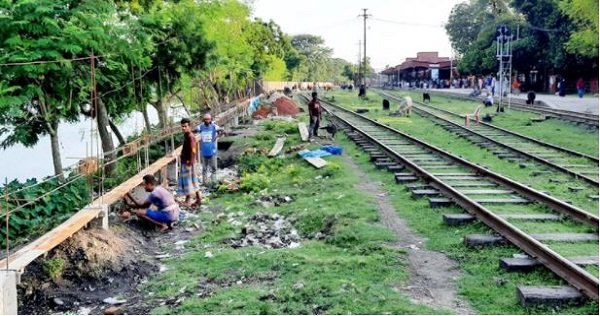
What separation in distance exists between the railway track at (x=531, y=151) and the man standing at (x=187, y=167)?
24.4 feet

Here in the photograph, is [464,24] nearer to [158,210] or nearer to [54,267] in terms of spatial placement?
[158,210]

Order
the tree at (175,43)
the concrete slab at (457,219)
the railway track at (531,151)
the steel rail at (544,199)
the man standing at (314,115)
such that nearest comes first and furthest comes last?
1. the steel rail at (544,199)
2. the concrete slab at (457,219)
3. the railway track at (531,151)
4. the tree at (175,43)
5. the man standing at (314,115)

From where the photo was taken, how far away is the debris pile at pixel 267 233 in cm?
938

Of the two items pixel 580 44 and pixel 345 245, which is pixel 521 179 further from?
pixel 580 44

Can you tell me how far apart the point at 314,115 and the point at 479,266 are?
563 inches

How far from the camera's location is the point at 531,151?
1734 cm

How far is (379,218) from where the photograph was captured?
32.7ft

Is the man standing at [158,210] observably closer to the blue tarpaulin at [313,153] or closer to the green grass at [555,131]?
the blue tarpaulin at [313,153]

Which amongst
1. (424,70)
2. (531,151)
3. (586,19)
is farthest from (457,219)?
(424,70)

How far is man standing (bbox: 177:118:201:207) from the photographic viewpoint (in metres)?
12.1

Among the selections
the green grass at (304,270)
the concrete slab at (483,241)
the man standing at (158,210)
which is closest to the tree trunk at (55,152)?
the green grass at (304,270)

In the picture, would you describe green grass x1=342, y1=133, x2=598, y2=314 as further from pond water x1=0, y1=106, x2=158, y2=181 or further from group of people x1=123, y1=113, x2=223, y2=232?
pond water x1=0, y1=106, x2=158, y2=181

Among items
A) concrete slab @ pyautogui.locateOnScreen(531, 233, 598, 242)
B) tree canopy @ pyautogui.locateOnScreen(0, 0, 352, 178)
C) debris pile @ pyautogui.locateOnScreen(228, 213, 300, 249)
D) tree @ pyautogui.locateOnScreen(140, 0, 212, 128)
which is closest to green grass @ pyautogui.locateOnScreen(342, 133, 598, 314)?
concrete slab @ pyautogui.locateOnScreen(531, 233, 598, 242)

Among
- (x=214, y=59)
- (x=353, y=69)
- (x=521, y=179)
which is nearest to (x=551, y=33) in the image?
(x=214, y=59)
